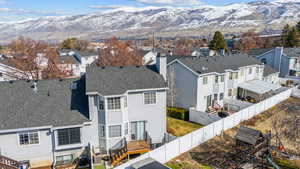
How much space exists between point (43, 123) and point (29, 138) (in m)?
1.60

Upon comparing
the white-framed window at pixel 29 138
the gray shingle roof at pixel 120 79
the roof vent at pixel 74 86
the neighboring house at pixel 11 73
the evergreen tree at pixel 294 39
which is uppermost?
the evergreen tree at pixel 294 39

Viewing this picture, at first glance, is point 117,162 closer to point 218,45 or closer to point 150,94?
point 150,94

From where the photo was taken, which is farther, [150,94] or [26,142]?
[150,94]

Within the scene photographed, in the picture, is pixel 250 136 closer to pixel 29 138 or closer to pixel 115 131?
pixel 115 131

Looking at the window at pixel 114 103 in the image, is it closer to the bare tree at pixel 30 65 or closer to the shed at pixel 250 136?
the shed at pixel 250 136

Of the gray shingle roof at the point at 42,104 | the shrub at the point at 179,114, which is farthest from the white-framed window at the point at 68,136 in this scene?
the shrub at the point at 179,114

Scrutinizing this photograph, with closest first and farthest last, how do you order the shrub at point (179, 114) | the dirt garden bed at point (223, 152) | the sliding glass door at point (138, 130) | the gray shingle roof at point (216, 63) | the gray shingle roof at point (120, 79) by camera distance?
the dirt garden bed at point (223, 152)
the gray shingle roof at point (120, 79)
the sliding glass door at point (138, 130)
the shrub at point (179, 114)
the gray shingle roof at point (216, 63)

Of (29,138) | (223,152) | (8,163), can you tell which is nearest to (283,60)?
(223,152)

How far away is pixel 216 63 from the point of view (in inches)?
1268

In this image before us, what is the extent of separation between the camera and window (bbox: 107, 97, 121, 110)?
18391mm

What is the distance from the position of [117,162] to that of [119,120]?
3437 mm

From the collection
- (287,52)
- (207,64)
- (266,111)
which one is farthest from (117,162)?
(287,52)

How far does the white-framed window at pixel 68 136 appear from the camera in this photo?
1742cm

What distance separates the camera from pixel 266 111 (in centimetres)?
2953
